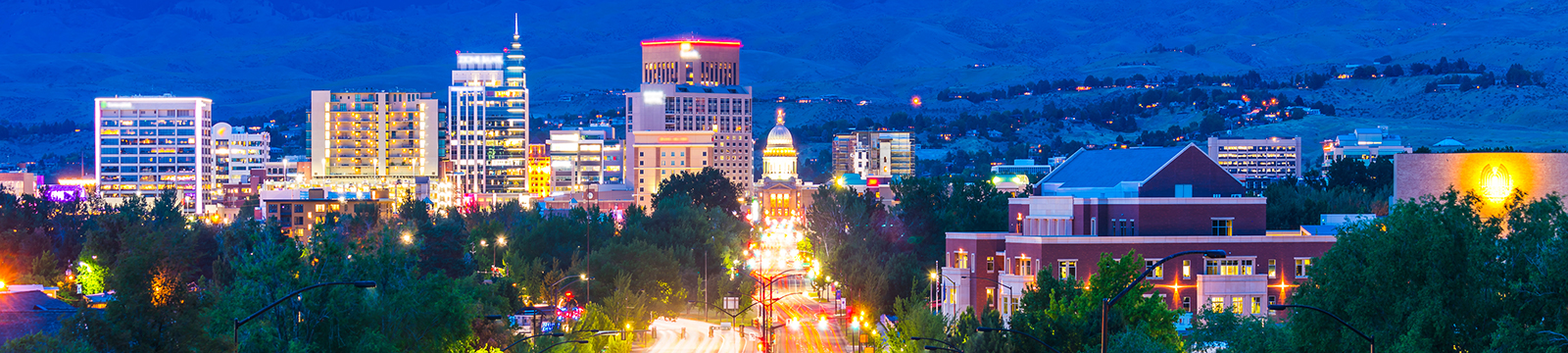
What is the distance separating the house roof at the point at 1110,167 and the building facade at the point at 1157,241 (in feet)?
0.59

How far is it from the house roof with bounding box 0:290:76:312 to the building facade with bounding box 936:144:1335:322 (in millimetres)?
45921

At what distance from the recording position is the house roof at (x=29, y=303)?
3329 inches

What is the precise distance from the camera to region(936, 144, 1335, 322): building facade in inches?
3708

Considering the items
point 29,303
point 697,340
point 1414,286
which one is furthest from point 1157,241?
point 29,303

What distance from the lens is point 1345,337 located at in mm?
49094

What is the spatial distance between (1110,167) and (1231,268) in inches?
568

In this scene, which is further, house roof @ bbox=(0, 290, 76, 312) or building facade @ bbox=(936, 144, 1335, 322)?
building facade @ bbox=(936, 144, 1335, 322)

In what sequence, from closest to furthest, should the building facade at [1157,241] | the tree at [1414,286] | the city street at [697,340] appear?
the tree at [1414,286] → the building facade at [1157,241] → the city street at [697,340]

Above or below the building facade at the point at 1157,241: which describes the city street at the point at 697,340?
below

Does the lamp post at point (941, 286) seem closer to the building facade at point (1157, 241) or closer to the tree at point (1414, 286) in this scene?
the building facade at point (1157, 241)

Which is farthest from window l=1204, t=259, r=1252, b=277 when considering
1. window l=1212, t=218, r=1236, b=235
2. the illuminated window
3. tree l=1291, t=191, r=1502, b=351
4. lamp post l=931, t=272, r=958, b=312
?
tree l=1291, t=191, r=1502, b=351

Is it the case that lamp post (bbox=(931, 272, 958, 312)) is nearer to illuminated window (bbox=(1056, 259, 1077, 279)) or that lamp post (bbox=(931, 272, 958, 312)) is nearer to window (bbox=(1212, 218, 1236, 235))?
illuminated window (bbox=(1056, 259, 1077, 279))

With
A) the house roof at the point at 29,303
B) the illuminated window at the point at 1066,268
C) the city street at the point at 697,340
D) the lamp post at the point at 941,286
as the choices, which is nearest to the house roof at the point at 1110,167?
the illuminated window at the point at 1066,268

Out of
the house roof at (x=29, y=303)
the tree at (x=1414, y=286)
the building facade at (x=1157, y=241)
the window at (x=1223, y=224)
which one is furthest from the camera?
the window at (x=1223, y=224)
